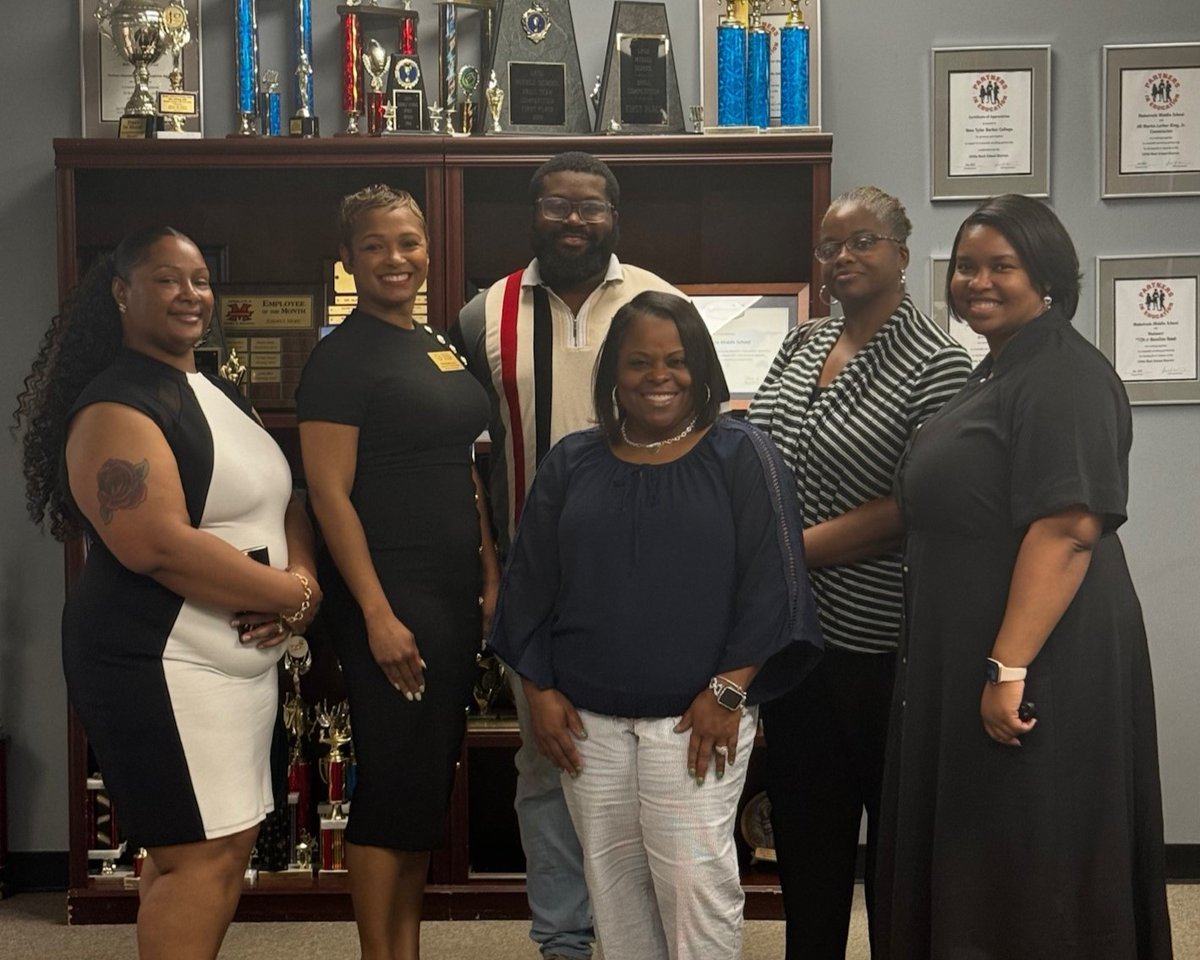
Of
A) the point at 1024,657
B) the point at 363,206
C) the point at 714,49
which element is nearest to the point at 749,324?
the point at 714,49

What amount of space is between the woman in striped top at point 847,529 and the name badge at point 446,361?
0.57m

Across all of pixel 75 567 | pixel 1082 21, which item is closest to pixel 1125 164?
pixel 1082 21

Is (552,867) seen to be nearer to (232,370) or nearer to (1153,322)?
(232,370)

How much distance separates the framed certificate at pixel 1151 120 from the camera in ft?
11.0

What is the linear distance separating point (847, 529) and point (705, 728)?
0.47 m

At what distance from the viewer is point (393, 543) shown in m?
2.38

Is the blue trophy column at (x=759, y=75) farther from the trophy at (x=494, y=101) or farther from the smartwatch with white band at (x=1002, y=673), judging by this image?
the smartwatch with white band at (x=1002, y=673)

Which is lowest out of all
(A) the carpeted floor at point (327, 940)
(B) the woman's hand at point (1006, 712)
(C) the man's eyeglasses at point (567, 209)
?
(A) the carpeted floor at point (327, 940)

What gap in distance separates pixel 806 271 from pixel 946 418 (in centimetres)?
134

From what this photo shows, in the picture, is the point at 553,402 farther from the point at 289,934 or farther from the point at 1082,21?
the point at 1082,21

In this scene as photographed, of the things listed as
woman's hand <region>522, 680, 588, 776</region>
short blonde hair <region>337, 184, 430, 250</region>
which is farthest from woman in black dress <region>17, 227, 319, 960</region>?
woman's hand <region>522, 680, 588, 776</region>

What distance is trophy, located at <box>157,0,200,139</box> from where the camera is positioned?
3.26 metres

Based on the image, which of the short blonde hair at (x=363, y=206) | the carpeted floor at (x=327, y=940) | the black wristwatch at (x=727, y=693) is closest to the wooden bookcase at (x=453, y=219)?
the carpeted floor at (x=327, y=940)

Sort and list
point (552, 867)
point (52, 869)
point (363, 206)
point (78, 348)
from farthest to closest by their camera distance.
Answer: point (52, 869) → point (552, 867) → point (363, 206) → point (78, 348)
